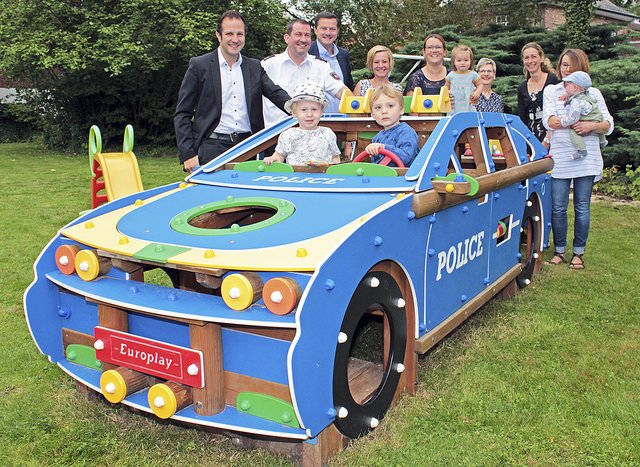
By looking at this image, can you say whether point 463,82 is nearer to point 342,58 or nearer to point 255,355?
point 342,58

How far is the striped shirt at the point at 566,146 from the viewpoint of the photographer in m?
5.67

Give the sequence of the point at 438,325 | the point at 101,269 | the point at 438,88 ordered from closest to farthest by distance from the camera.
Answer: the point at 101,269, the point at 438,325, the point at 438,88

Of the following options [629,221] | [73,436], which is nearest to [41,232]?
[73,436]

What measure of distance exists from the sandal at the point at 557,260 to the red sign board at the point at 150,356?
441cm

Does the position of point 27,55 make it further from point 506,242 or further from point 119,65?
point 506,242

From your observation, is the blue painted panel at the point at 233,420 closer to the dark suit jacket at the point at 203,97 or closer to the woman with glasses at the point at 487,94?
the dark suit jacket at the point at 203,97

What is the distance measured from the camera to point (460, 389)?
3.52 m

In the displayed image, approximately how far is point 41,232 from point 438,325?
586cm

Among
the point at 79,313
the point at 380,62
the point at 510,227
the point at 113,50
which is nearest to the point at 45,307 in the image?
the point at 79,313

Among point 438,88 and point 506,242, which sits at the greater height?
point 438,88

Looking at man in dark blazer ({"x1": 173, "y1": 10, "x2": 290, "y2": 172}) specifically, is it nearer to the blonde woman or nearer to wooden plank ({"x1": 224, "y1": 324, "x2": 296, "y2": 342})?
the blonde woman

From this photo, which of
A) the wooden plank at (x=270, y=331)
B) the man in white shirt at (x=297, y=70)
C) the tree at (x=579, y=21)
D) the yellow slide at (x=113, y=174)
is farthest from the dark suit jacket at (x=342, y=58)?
the tree at (x=579, y=21)

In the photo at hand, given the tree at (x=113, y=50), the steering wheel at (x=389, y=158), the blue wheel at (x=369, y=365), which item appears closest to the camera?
the blue wheel at (x=369, y=365)

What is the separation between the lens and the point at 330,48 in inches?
249
